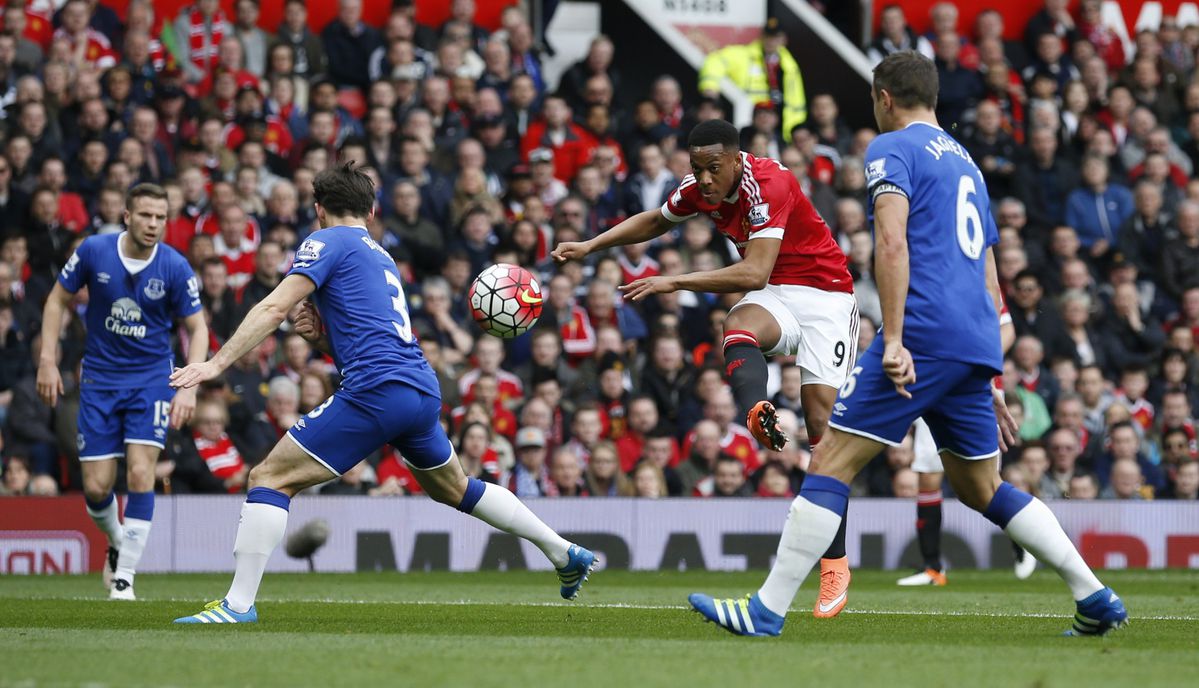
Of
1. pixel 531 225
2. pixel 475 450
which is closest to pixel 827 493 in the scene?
pixel 475 450

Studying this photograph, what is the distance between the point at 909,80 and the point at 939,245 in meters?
0.75

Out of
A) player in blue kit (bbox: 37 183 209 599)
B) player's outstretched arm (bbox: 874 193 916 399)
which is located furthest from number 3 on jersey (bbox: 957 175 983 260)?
player in blue kit (bbox: 37 183 209 599)

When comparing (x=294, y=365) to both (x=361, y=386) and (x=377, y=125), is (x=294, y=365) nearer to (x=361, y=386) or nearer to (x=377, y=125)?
(x=377, y=125)

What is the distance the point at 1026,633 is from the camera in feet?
28.3

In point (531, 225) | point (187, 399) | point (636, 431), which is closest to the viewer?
point (187, 399)

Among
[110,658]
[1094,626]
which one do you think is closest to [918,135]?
[1094,626]

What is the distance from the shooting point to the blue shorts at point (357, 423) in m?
8.86

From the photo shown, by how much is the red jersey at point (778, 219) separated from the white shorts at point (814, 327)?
2.9 inches

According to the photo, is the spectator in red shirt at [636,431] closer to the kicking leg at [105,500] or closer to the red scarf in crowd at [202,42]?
the kicking leg at [105,500]

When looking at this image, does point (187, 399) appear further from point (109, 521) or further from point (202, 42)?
point (202, 42)

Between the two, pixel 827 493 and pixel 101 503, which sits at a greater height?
pixel 827 493

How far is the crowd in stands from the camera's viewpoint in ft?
53.7

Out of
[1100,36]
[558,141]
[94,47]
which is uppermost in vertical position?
[1100,36]

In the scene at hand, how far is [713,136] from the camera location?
9.73m
